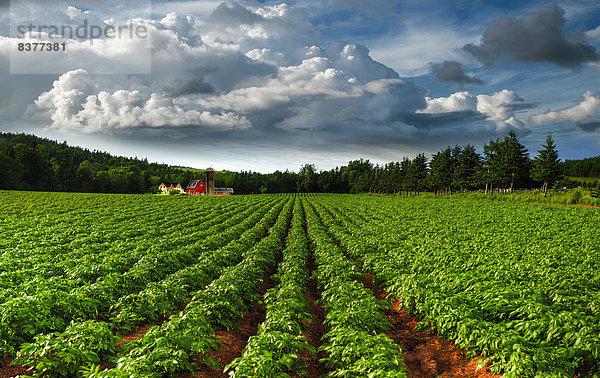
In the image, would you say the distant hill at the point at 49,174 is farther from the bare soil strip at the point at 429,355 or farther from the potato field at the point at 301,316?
the bare soil strip at the point at 429,355

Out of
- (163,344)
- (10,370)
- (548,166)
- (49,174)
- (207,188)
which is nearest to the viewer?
(163,344)

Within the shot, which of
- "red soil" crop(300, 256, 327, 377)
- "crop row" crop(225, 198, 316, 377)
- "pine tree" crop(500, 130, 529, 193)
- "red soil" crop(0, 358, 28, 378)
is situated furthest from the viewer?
"pine tree" crop(500, 130, 529, 193)

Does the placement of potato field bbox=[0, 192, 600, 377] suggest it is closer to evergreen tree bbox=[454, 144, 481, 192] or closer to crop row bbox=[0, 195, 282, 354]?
→ crop row bbox=[0, 195, 282, 354]

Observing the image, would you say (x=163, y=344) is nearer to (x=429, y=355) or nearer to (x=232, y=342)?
(x=232, y=342)

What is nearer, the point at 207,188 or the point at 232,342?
the point at 232,342

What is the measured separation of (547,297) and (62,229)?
2977 centimetres

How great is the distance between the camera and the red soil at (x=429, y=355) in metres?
6.94

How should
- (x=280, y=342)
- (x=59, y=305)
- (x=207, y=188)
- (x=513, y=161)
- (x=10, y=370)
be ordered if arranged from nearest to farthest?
(x=280, y=342)
(x=10, y=370)
(x=59, y=305)
(x=513, y=161)
(x=207, y=188)

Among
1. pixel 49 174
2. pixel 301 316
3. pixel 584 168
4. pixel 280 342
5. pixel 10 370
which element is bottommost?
pixel 10 370

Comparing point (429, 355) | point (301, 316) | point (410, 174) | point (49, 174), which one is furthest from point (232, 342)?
point (49, 174)

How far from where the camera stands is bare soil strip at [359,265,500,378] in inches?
273

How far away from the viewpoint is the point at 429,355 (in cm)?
777

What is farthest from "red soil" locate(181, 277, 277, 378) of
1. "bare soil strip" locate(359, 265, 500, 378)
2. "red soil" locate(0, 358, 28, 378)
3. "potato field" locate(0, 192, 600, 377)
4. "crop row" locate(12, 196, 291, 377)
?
"bare soil strip" locate(359, 265, 500, 378)

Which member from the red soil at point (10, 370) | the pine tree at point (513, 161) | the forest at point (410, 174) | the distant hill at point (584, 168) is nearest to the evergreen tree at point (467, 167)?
the forest at point (410, 174)
